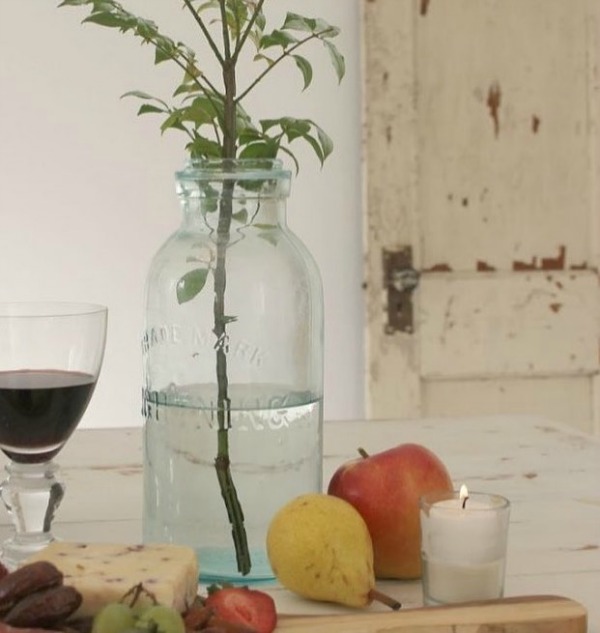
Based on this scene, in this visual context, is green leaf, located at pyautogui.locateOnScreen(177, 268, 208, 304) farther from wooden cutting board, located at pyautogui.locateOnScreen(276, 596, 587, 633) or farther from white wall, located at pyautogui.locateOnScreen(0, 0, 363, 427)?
white wall, located at pyautogui.locateOnScreen(0, 0, 363, 427)

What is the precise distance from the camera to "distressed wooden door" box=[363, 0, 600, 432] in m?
2.69

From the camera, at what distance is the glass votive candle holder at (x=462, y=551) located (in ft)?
2.84

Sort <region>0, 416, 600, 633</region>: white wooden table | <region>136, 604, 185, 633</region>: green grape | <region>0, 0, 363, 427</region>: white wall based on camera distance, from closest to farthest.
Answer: <region>136, 604, 185, 633</region>: green grape, <region>0, 416, 600, 633</region>: white wooden table, <region>0, 0, 363, 427</region>: white wall

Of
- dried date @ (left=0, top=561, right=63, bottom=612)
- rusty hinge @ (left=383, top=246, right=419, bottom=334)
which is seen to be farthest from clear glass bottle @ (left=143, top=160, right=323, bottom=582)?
rusty hinge @ (left=383, top=246, right=419, bottom=334)

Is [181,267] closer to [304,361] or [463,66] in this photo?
[304,361]

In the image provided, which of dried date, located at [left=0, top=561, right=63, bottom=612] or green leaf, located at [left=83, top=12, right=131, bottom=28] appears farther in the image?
green leaf, located at [left=83, top=12, right=131, bottom=28]

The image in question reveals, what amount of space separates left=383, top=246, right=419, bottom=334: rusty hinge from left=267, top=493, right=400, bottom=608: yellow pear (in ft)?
6.00

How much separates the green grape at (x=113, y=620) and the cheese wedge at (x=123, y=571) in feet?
0.14

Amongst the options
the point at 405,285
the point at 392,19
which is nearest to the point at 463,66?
the point at 392,19

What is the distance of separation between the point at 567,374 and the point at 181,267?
1.99 metres

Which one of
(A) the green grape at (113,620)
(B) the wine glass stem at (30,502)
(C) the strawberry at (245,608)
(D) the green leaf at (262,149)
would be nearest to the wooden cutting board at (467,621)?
(C) the strawberry at (245,608)

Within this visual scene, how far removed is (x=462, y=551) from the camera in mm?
867

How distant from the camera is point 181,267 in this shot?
95 cm

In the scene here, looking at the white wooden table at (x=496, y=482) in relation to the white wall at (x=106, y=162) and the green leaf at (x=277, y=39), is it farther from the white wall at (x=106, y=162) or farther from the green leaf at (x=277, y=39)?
the white wall at (x=106, y=162)
